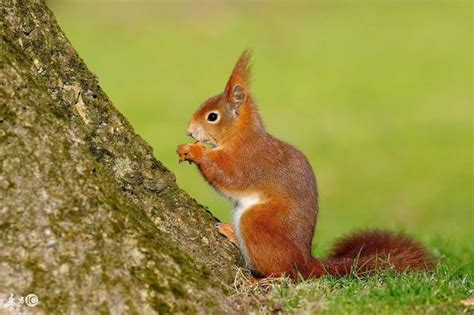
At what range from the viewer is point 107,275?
431cm

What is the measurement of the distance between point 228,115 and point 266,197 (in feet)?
2.60

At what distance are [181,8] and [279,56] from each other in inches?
340

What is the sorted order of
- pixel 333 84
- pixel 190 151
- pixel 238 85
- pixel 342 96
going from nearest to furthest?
1. pixel 190 151
2. pixel 238 85
3. pixel 342 96
4. pixel 333 84

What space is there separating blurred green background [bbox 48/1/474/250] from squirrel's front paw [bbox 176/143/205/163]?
4460mm

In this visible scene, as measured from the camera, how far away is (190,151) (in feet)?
20.2

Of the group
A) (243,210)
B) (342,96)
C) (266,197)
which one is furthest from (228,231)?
(342,96)

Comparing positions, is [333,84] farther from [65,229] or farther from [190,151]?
[65,229]

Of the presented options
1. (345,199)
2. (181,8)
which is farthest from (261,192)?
(181,8)

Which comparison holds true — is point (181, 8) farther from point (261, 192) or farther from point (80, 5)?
point (261, 192)

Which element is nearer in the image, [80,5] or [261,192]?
[261,192]

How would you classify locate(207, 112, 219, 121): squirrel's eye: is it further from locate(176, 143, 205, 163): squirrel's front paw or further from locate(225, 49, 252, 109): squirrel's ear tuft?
locate(176, 143, 205, 163): squirrel's front paw

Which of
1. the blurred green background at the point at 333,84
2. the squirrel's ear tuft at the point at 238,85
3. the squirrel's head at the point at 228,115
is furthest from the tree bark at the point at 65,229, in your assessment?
the blurred green background at the point at 333,84

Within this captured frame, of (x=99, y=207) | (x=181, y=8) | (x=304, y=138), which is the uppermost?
(x=181, y=8)

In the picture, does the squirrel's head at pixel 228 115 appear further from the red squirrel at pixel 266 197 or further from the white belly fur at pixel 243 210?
the white belly fur at pixel 243 210
